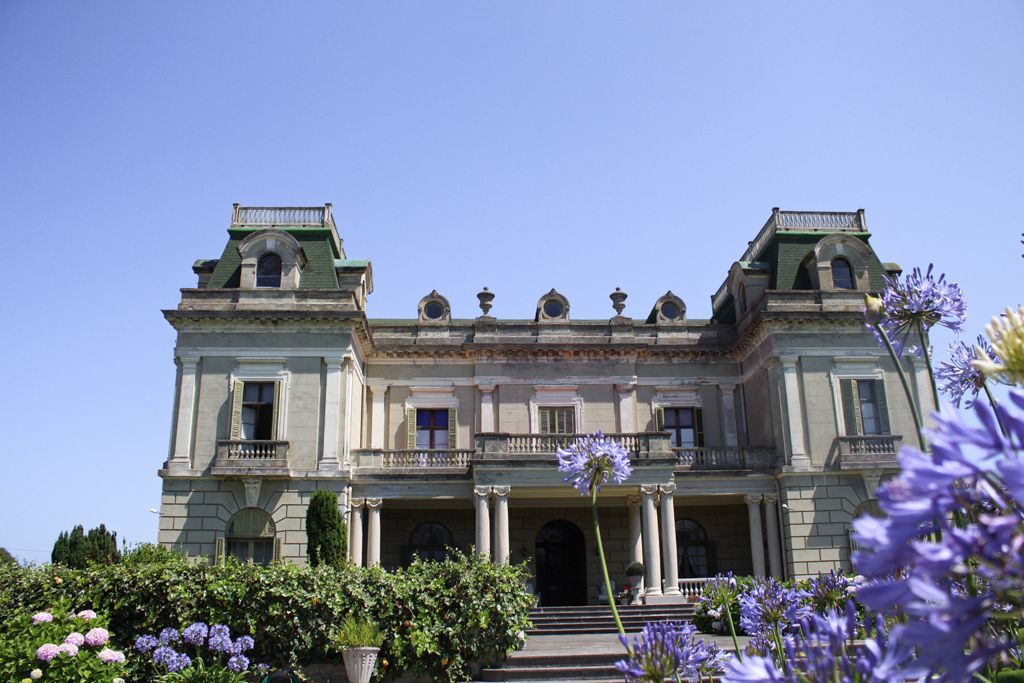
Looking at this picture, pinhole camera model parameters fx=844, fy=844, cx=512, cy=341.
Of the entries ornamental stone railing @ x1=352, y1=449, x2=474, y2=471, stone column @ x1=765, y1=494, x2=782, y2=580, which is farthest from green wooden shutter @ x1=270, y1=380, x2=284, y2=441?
stone column @ x1=765, y1=494, x2=782, y2=580

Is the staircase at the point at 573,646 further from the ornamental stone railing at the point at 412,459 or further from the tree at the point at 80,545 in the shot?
the tree at the point at 80,545

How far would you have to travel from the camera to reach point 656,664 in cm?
404

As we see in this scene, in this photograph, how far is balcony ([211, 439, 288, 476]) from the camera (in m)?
23.5

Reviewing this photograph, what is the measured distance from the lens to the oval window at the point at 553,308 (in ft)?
94.1

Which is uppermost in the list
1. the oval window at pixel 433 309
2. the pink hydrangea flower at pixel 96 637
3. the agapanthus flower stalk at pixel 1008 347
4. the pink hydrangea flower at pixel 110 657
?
the oval window at pixel 433 309

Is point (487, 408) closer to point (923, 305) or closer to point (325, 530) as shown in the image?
point (325, 530)

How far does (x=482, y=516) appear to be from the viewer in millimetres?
23859

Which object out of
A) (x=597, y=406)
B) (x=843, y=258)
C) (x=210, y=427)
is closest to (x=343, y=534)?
(x=210, y=427)

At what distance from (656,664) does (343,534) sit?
62.8 feet

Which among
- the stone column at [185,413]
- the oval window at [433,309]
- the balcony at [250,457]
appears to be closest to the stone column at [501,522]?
the balcony at [250,457]

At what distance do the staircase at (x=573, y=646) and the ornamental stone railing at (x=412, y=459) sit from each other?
558 centimetres

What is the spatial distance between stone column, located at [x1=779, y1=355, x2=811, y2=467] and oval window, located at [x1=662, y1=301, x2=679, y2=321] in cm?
477

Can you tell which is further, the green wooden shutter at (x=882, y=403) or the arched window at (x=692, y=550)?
the arched window at (x=692, y=550)

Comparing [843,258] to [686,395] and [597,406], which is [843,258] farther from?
[597,406]
